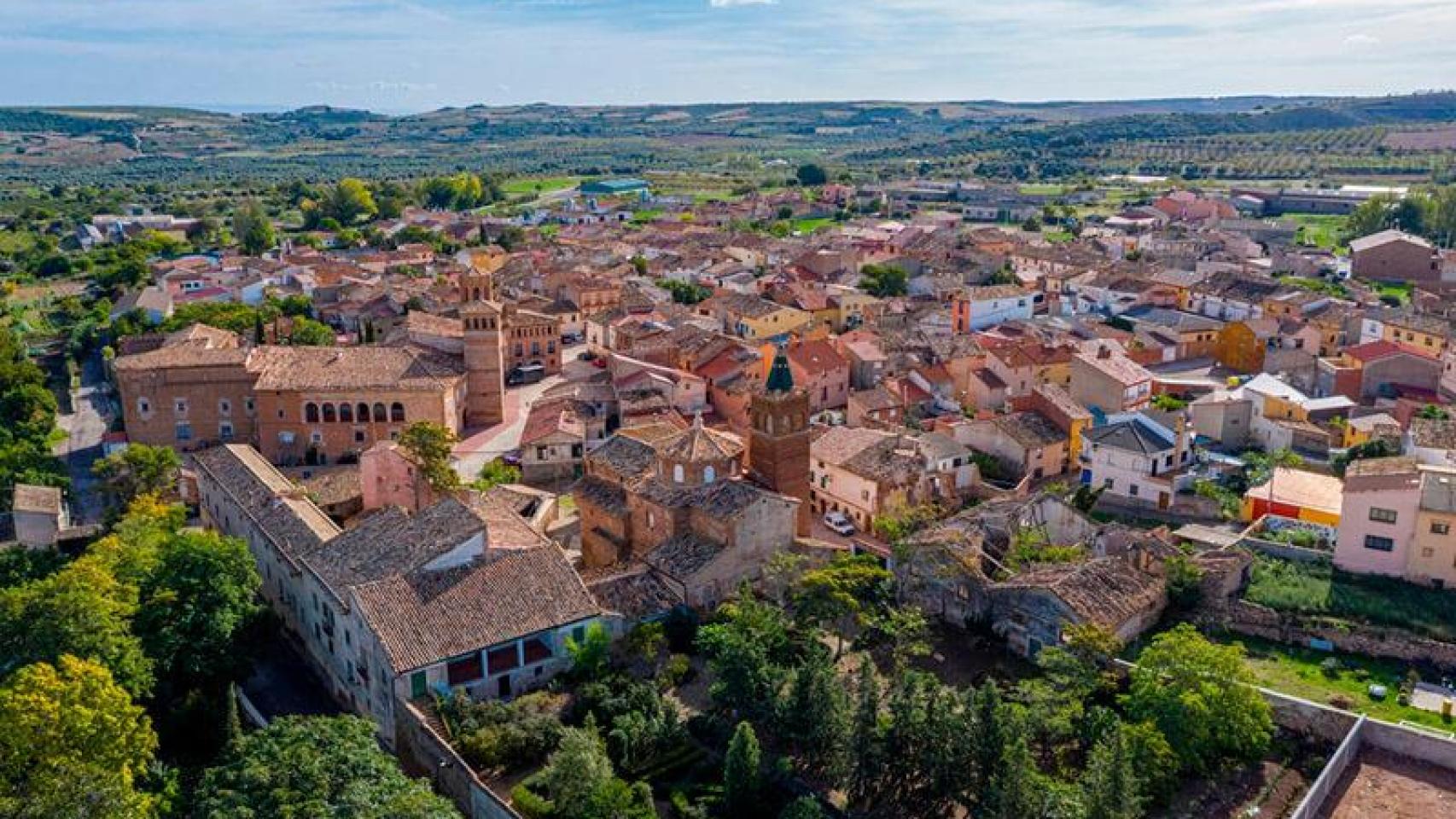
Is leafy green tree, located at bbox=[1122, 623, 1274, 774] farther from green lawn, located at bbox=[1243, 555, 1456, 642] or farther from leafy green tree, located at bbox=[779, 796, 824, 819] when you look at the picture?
leafy green tree, located at bbox=[779, 796, 824, 819]

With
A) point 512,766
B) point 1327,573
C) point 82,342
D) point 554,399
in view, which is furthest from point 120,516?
point 1327,573

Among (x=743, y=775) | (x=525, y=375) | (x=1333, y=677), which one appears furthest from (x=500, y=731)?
(x=525, y=375)

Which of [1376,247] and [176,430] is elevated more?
[1376,247]

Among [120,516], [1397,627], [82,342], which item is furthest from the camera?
[82,342]

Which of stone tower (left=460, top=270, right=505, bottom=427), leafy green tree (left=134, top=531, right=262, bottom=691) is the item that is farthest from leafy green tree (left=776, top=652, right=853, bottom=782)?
stone tower (left=460, top=270, right=505, bottom=427)

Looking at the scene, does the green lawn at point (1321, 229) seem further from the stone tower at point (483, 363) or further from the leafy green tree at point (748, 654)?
the leafy green tree at point (748, 654)

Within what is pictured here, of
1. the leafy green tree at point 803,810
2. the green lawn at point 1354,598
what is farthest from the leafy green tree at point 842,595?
the green lawn at point 1354,598

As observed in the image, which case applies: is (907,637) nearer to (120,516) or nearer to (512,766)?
(512,766)
